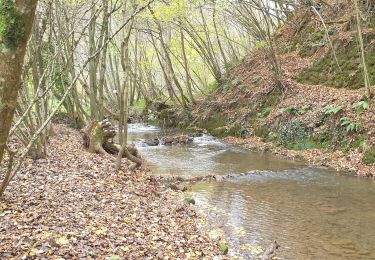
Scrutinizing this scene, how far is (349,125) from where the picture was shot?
46.3 feet

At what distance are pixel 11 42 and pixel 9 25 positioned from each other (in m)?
0.11

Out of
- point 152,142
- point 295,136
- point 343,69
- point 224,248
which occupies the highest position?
point 343,69

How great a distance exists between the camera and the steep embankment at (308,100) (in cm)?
1427

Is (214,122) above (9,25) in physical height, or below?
below

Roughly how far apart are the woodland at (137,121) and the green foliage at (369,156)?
4 cm

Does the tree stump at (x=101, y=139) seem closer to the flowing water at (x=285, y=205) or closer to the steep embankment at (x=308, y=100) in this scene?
the flowing water at (x=285, y=205)

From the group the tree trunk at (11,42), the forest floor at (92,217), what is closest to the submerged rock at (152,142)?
the forest floor at (92,217)

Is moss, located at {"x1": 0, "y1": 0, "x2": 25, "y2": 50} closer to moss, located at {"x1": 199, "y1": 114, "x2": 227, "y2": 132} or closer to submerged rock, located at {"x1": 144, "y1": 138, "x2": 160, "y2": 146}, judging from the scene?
submerged rock, located at {"x1": 144, "y1": 138, "x2": 160, "y2": 146}

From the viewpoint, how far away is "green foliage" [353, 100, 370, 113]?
1423 centimetres

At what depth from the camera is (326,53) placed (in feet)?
65.4

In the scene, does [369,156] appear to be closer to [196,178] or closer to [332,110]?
[332,110]

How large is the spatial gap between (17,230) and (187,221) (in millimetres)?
3650

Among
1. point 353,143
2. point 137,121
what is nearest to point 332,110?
point 353,143

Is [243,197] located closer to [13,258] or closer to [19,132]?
[19,132]
